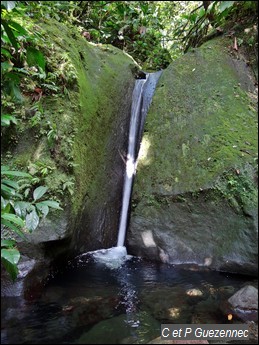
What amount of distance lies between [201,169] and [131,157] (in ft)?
5.69

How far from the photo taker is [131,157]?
614 cm

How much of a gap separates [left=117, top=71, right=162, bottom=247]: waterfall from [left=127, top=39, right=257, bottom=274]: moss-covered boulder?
0.51 m

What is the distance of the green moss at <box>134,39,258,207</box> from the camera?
4.80 metres

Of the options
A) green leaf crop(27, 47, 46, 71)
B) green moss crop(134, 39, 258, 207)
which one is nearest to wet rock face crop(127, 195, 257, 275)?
green moss crop(134, 39, 258, 207)

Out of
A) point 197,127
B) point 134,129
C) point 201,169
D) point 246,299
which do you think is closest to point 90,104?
point 134,129

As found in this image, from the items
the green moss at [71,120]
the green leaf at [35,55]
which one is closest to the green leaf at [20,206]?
the green leaf at [35,55]

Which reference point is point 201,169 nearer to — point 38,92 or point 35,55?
point 38,92

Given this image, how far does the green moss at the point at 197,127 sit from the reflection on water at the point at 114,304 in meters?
1.37

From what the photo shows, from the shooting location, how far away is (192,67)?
606 cm

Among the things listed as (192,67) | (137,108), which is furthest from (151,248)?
(192,67)

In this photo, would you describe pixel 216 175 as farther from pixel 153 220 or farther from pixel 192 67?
pixel 192 67

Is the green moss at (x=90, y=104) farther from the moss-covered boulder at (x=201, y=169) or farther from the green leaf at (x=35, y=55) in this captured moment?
the green leaf at (x=35, y=55)

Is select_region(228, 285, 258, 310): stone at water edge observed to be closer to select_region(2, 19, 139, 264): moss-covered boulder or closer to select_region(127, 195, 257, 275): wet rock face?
select_region(127, 195, 257, 275): wet rock face

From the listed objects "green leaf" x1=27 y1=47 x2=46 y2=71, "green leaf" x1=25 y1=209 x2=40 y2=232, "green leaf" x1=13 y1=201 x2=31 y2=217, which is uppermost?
"green leaf" x1=27 y1=47 x2=46 y2=71
